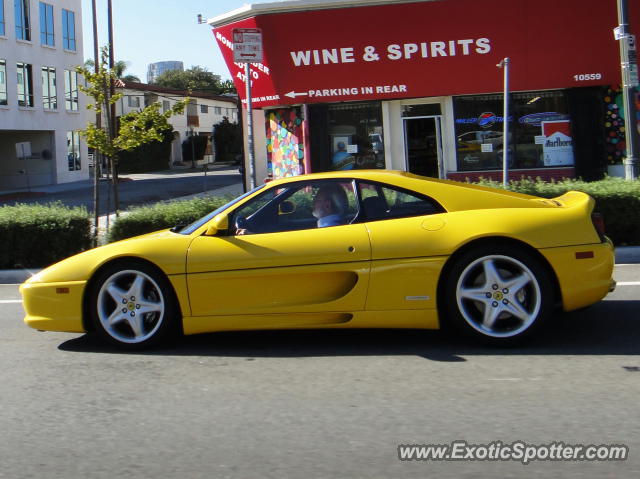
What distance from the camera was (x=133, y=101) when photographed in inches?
2638

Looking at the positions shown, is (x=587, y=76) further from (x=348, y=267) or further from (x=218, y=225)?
(x=218, y=225)

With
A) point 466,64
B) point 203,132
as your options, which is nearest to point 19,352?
point 466,64

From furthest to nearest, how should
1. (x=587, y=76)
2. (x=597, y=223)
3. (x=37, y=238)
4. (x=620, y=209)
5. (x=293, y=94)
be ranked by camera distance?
(x=293, y=94), (x=587, y=76), (x=37, y=238), (x=620, y=209), (x=597, y=223)

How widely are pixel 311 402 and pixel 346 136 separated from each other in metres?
14.4

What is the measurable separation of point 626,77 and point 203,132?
2683 inches

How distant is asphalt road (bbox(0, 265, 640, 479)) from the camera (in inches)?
148

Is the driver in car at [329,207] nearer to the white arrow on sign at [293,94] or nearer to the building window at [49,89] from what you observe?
the white arrow on sign at [293,94]

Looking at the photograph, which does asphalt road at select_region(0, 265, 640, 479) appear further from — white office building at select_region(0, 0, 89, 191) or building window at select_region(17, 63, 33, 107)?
building window at select_region(17, 63, 33, 107)

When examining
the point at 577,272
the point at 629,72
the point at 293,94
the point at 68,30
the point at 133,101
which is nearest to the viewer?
the point at 577,272

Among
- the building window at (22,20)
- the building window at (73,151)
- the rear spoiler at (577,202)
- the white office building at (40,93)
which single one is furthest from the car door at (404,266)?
the building window at (73,151)

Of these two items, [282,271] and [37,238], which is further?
[37,238]

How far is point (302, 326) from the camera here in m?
5.77

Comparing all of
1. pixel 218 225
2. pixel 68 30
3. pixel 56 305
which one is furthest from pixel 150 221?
pixel 68 30

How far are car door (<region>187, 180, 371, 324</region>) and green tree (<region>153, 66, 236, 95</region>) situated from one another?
327 feet
